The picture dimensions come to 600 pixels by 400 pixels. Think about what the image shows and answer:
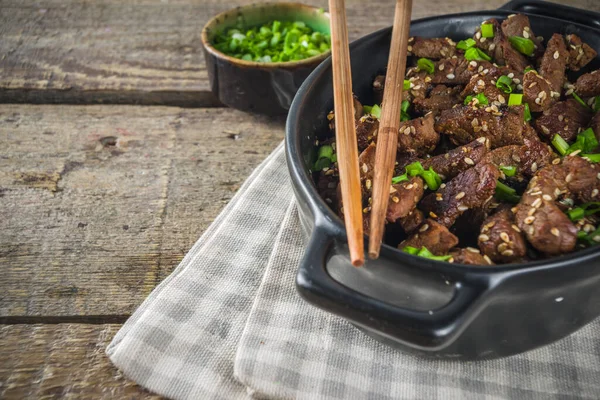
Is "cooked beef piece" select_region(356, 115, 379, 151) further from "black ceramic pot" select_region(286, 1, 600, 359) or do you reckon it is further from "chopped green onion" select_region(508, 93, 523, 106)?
"chopped green onion" select_region(508, 93, 523, 106)

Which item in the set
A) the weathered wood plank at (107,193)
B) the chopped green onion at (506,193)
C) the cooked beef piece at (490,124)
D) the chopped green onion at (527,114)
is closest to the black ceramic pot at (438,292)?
the chopped green onion at (506,193)

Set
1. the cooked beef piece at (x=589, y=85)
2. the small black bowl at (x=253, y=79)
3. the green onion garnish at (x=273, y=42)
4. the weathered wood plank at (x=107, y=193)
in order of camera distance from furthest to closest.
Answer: the green onion garnish at (x=273, y=42), the small black bowl at (x=253, y=79), the weathered wood plank at (x=107, y=193), the cooked beef piece at (x=589, y=85)

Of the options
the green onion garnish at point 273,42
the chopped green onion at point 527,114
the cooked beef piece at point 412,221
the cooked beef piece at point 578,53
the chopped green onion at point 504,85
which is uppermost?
the cooked beef piece at point 578,53

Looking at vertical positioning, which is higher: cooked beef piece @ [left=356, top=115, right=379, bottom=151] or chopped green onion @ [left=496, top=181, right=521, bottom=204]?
cooked beef piece @ [left=356, top=115, right=379, bottom=151]

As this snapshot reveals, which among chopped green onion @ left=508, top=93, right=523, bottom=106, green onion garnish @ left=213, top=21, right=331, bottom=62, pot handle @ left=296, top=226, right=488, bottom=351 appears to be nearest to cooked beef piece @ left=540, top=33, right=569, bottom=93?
chopped green onion @ left=508, top=93, right=523, bottom=106

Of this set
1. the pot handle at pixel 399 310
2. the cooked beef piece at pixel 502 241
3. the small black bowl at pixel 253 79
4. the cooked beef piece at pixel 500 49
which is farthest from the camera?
the small black bowl at pixel 253 79

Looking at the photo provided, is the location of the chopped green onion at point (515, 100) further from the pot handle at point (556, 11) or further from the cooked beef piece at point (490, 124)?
the pot handle at point (556, 11)
